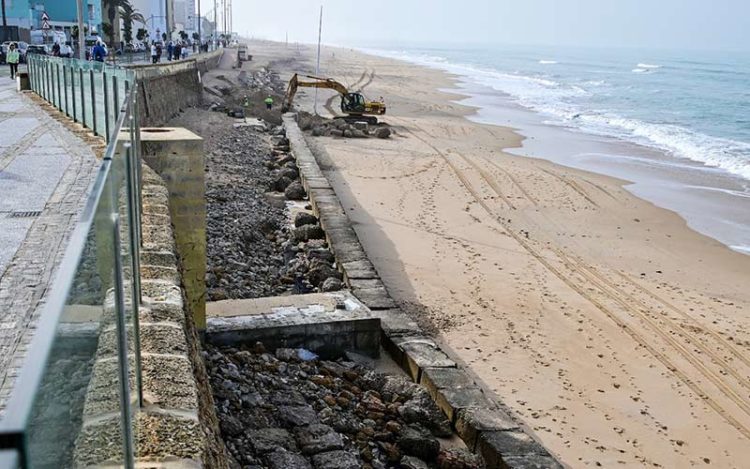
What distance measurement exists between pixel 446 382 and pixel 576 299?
13.5 feet

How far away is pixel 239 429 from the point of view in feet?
16.9

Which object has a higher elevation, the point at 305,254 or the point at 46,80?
the point at 46,80

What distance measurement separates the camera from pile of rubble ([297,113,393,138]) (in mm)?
25406

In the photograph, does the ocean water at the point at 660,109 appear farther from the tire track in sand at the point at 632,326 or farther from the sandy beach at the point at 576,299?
the tire track in sand at the point at 632,326

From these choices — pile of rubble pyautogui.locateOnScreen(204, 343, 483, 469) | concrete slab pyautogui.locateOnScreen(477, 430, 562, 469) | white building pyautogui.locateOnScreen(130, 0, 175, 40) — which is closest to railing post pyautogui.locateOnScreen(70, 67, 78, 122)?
pile of rubble pyautogui.locateOnScreen(204, 343, 483, 469)

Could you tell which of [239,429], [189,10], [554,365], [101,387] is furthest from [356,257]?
[189,10]

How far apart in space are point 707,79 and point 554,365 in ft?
243

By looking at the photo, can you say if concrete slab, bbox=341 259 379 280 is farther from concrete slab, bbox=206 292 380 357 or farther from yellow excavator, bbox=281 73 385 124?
yellow excavator, bbox=281 73 385 124

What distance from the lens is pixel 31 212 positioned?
6.75m

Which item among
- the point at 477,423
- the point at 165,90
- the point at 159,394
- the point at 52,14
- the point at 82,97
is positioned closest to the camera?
the point at 159,394

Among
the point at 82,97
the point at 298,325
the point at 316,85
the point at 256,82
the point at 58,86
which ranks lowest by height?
the point at 256,82

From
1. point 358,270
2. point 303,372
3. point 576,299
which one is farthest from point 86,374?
point 576,299

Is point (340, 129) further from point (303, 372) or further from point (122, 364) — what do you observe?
point (122, 364)

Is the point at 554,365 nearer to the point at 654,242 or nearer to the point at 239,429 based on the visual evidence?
the point at 239,429
